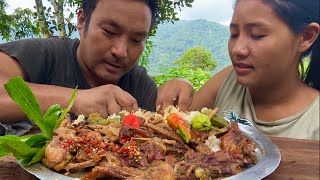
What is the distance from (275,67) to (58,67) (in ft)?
4.56

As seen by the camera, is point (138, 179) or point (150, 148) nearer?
point (138, 179)

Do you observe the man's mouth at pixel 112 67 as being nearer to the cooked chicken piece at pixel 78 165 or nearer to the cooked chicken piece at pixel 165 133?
the cooked chicken piece at pixel 165 133

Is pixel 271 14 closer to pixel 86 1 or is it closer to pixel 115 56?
pixel 115 56

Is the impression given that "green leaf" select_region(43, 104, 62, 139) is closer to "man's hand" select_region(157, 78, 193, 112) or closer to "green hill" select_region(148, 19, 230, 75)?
"man's hand" select_region(157, 78, 193, 112)

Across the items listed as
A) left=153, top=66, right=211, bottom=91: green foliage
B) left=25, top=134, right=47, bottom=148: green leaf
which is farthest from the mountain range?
left=25, top=134, right=47, bottom=148: green leaf

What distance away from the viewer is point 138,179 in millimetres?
1113

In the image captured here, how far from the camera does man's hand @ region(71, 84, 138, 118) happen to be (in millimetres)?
1749

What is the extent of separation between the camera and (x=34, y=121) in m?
1.39

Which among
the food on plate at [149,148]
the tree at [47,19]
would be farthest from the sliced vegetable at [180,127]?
the tree at [47,19]

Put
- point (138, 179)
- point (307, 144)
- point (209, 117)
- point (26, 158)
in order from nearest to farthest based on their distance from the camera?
1. point (138, 179)
2. point (26, 158)
3. point (209, 117)
4. point (307, 144)

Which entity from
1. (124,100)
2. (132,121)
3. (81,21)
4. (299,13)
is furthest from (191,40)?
(132,121)

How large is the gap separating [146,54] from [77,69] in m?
3.45

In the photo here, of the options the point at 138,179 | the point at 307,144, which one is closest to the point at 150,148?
the point at 138,179

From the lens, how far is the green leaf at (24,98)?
4.42ft
